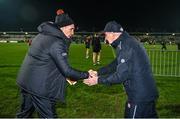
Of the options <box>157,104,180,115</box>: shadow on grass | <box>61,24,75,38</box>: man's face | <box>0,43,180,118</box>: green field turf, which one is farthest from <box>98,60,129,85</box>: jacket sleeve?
<box>157,104,180,115</box>: shadow on grass

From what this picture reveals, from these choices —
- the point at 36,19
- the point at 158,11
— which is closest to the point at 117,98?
the point at 36,19

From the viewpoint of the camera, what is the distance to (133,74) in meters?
6.50

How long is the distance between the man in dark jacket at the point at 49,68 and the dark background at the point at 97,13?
91113mm

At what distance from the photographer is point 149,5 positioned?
373ft

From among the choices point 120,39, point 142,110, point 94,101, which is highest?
point 120,39

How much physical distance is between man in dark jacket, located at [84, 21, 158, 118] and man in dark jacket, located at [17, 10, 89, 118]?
28.7 inches

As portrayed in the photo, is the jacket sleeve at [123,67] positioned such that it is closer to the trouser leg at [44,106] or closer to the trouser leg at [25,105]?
the trouser leg at [44,106]

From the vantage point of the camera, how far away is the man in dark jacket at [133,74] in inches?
255

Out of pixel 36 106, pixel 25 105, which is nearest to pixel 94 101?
pixel 25 105

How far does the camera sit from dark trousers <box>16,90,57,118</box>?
712 cm

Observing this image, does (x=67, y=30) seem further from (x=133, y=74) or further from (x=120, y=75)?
(x=133, y=74)

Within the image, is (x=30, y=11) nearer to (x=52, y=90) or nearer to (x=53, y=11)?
(x=53, y=11)

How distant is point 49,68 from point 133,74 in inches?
55.9

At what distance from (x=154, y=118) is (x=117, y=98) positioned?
6610mm
